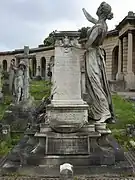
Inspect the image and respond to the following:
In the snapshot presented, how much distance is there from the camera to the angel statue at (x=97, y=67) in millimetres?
8055

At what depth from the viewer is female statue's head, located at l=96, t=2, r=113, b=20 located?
8219 mm

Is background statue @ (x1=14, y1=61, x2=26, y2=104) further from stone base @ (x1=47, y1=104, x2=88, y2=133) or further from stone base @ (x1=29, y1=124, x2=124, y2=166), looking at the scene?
stone base @ (x1=29, y1=124, x2=124, y2=166)

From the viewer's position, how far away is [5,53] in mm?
75250

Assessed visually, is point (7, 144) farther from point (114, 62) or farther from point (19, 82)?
point (114, 62)

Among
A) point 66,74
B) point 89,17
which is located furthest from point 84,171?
point 89,17

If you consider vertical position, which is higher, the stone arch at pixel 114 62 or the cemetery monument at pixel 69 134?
the stone arch at pixel 114 62

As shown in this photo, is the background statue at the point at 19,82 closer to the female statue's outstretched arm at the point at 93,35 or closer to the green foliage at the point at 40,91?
the female statue's outstretched arm at the point at 93,35

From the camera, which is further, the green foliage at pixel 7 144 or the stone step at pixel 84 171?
the green foliage at pixel 7 144

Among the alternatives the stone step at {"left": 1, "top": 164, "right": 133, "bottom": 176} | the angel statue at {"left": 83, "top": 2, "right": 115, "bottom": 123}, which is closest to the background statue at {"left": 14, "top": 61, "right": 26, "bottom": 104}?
the angel statue at {"left": 83, "top": 2, "right": 115, "bottom": 123}

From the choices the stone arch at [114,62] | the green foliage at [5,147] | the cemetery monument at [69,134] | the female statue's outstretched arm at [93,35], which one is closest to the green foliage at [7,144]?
the green foliage at [5,147]

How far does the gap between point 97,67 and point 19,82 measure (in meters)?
6.37

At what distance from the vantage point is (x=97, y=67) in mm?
8266

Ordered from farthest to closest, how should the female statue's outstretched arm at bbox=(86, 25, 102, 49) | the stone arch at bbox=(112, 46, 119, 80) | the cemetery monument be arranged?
the stone arch at bbox=(112, 46, 119, 80) < the female statue's outstretched arm at bbox=(86, 25, 102, 49) < the cemetery monument

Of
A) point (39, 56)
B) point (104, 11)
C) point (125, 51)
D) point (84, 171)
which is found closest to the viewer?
point (84, 171)
